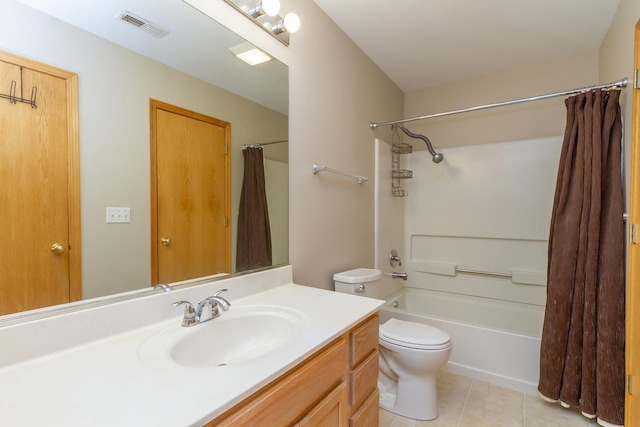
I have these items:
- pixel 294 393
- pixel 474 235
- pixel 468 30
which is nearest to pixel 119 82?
pixel 294 393

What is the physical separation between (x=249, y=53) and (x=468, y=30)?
1564 millimetres

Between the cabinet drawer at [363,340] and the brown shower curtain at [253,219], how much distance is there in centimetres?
58

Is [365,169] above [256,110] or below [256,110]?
below

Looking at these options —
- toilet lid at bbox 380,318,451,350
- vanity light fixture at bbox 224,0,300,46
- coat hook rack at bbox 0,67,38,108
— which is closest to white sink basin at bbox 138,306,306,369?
coat hook rack at bbox 0,67,38,108

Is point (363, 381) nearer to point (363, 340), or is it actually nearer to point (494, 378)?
point (363, 340)

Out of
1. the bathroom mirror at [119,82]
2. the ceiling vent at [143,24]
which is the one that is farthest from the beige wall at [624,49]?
the ceiling vent at [143,24]

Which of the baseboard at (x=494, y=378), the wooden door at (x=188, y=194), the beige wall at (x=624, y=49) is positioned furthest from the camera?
the baseboard at (x=494, y=378)

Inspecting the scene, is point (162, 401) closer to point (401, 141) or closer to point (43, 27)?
point (43, 27)

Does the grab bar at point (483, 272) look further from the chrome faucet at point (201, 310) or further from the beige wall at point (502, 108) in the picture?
the chrome faucet at point (201, 310)

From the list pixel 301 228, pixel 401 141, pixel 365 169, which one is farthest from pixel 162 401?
pixel 401 141

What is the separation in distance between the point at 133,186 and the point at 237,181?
0.45 m

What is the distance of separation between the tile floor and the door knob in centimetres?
172

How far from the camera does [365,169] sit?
7.57 feet

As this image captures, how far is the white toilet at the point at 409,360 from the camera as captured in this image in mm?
1603
